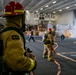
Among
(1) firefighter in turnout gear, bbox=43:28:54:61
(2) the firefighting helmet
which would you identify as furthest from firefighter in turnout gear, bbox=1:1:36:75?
(1) firefighter in turnout gear, bbox=43:28:54:61

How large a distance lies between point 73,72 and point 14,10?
585cm

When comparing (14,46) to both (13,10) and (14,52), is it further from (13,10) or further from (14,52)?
(13,10)

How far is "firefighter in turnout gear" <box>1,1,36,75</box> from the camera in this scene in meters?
2.54

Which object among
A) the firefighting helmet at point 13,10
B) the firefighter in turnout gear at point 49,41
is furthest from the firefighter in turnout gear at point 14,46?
the firefighter in turnout gear at point 49,41

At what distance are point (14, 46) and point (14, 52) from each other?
0.23 feet

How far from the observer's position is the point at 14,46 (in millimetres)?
2543

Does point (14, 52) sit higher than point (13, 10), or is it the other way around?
point (13, 10)

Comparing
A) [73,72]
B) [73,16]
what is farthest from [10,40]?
[73,16]

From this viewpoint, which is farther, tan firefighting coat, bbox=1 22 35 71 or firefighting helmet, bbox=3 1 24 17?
firefighting helmet, bbox=3 1 24 17

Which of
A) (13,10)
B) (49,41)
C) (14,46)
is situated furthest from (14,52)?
(49,41)

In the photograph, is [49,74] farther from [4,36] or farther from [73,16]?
[73,16]

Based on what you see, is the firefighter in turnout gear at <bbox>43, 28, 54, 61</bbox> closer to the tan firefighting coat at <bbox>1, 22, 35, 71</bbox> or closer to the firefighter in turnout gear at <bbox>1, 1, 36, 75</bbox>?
the firefighter in turnout gear at <bbox>1, 1, 36, 75</bbox>

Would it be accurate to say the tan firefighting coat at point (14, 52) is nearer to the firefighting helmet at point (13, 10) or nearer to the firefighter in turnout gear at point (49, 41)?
the firefighting helmet at point (13, 10)

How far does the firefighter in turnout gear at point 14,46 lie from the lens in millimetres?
2545
